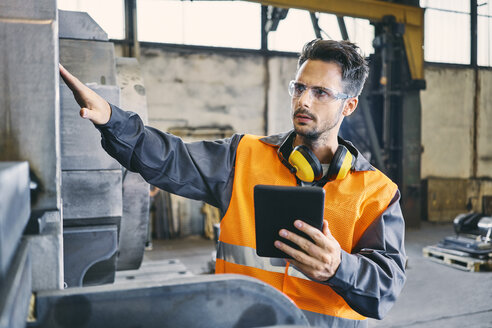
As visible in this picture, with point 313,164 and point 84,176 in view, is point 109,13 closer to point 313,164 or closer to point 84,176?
point 84,176

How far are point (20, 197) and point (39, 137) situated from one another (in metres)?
0.22

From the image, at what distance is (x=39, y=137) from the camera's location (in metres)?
0.83

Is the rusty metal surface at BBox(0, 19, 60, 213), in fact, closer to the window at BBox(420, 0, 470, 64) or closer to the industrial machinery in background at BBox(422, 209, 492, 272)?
the industrial machinery in background at BBox(422, 209, 492, 272)

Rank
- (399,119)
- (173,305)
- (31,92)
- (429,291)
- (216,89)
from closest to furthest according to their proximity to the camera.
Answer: (173,305)
(31,92)
(429,291)
(216,89)
(399,119)

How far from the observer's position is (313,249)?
1.11 m

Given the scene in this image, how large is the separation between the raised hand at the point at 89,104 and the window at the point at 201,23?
6.42 meters

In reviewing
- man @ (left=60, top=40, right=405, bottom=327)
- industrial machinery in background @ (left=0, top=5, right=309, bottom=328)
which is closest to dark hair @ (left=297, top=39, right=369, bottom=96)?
man @ (left=60, top=40, right=405, bottom=327)

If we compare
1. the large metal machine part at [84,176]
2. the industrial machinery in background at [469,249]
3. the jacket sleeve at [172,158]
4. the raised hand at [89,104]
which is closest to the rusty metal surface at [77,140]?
the large metal machine part at [84,176]

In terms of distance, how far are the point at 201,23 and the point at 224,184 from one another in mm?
6522

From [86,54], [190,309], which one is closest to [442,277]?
[86,54]

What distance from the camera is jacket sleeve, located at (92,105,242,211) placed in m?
1.48

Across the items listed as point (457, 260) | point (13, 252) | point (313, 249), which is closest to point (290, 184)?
point (313, 249)

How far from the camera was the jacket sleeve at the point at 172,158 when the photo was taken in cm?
148

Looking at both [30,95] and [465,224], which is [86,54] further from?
[465,224]
